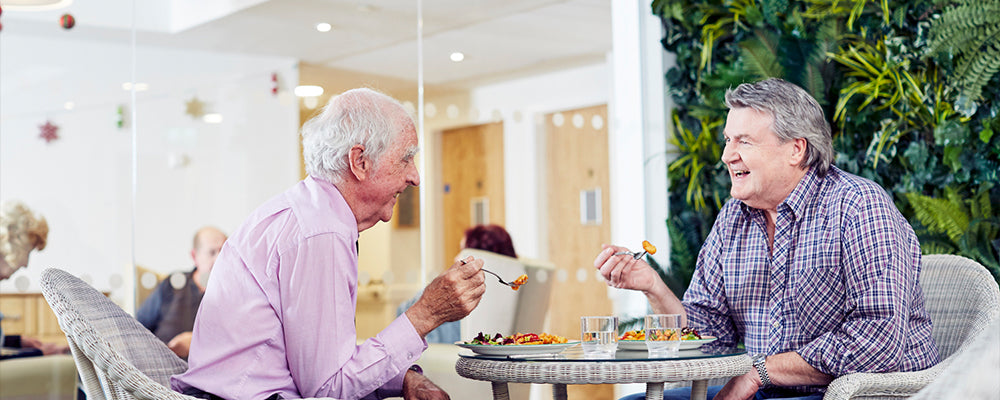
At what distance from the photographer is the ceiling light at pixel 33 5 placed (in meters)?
4.05

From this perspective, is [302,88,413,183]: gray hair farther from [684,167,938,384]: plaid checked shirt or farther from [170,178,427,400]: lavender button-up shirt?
[684,167,938,384]: plaid checked shirt

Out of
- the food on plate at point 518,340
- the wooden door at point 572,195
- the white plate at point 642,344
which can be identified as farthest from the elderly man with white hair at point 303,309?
the wooden door at point 572,195

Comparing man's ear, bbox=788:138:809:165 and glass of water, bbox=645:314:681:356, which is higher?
man's ear, bbox=788:138:809:165

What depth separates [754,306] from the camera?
2412 mm

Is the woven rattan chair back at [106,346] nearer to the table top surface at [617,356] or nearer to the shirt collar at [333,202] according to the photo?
the shirt collar at [333,202]

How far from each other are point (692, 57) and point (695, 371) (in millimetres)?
2722

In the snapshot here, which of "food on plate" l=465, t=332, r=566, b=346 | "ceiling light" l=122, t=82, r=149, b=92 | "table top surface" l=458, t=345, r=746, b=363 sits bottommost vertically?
"table top surface" l=458, t=345, r=746, b=363

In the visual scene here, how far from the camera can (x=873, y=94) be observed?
3600 millimetres

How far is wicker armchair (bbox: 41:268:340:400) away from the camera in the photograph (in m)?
1.79

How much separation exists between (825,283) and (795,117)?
0.40 m

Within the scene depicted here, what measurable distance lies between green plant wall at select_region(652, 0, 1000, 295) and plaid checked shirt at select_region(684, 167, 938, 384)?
48.3 inches

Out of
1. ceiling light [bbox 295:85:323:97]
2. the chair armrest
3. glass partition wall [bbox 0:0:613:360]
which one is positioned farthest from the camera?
ceiling light [bbox 295:85:323:97]

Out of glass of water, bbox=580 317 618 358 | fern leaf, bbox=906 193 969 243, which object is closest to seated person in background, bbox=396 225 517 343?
fern leaf, bbox=906 193 969 243

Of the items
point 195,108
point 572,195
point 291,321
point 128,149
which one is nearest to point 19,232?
point 128,149
